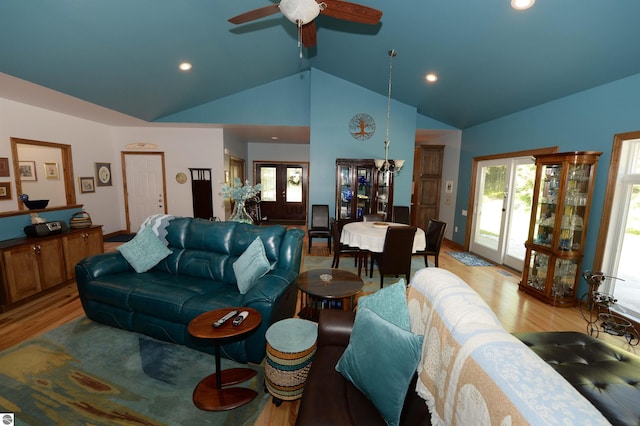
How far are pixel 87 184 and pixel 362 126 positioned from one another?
5860 mm

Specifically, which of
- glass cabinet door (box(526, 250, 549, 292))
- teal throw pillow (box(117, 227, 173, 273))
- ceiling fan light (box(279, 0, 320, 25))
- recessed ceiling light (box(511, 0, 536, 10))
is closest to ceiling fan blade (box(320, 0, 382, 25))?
ceiling fan light (box(279, 0, 320, 25))

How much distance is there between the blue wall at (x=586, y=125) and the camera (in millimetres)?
3010

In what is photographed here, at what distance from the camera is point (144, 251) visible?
2947 mm

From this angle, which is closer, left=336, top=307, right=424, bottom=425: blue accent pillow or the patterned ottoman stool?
left=336, top=307, right=424, bottom=425: blue accent pillow

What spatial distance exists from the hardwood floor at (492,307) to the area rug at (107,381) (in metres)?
0.19

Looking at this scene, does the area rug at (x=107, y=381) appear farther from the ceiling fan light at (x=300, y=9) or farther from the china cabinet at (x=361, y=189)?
the china cabinet at (x=361, y=189)

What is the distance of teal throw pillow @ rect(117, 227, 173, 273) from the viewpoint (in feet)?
9.52

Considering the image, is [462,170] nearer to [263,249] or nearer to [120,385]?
[263,249]

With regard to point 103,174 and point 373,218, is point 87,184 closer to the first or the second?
point 103,174

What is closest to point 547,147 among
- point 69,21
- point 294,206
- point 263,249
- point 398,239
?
point 398,239

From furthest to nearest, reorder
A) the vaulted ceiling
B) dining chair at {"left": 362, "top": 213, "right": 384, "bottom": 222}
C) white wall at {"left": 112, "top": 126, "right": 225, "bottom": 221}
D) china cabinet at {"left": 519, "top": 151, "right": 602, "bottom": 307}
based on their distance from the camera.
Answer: white wall at {"left": 112, "top": 126, "right": 225, "bottom": 221}
dining chair at {"left": 362, "top": 213, "right": 384, "bottom": 222}
china cabinet at {"left": 519, "top": 151, "right": 602, "bottom": 307}
the vaulted ceiling

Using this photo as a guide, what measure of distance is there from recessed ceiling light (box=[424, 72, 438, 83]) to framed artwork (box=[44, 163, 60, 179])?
25.0 ft

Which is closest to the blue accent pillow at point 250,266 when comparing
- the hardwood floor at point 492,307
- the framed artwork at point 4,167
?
the hardwood floor at point 492,307

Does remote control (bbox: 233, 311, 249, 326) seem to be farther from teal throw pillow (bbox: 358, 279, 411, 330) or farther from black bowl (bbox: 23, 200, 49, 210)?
black bowl (bbox: 23, 200, 49, 210)
